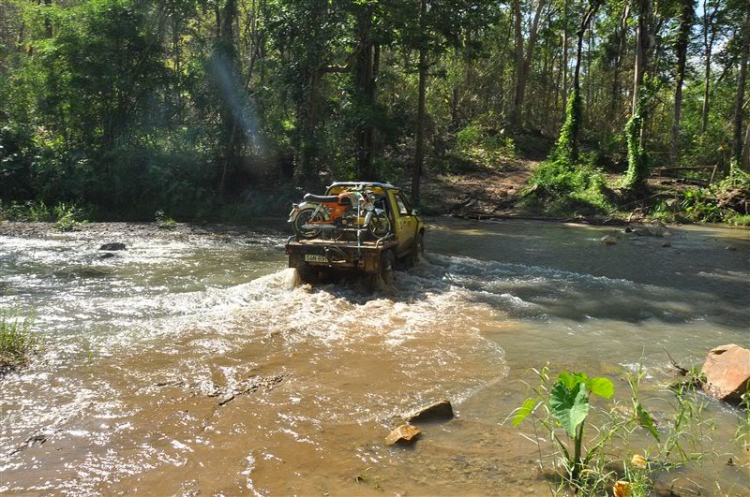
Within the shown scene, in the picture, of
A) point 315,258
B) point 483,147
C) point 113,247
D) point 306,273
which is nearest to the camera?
point 315,258

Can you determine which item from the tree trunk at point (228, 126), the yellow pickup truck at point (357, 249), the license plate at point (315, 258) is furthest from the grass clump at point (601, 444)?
the tree trunk at point (228, 126)

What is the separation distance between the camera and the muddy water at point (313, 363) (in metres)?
3.84

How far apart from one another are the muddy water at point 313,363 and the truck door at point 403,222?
654mm

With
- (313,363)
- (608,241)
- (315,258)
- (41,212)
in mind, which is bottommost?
(313,363)

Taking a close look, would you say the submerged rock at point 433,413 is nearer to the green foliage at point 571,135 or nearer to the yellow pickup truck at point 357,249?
the yellow pickup truck at point 357,249

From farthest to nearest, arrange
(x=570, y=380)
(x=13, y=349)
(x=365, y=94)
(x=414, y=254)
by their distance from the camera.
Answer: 1. (x=365, y=94)
2. (x=414, y=254)
3. (x=13, y=349)
4. (x=570, y=380)

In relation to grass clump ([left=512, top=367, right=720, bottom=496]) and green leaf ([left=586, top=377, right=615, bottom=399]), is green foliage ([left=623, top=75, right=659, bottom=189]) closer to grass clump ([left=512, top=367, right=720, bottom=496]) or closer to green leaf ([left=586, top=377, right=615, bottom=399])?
grass clump ([left=512, top=367, right=720, bottom=496])

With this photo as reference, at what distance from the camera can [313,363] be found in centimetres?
603

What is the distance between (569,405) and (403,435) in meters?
1.33

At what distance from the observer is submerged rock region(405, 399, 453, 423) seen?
4.59m

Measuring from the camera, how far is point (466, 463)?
3988 mm

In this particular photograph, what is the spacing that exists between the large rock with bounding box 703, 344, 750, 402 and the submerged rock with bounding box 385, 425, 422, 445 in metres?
3.09

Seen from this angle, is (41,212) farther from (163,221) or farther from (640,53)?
(640,53)

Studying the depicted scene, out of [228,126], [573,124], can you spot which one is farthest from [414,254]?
[573,124]
